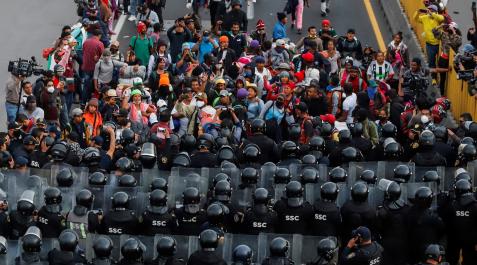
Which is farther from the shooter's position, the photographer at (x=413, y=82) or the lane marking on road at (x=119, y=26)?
the lane marking on road at (x=119, y=26)

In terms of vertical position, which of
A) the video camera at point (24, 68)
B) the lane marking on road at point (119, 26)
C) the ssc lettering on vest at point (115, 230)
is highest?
the lane marking on road at point (119, 26)

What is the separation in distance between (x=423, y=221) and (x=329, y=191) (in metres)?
1.18

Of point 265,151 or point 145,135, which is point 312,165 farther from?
point 145,135

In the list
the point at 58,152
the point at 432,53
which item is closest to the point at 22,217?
the point at 58,152

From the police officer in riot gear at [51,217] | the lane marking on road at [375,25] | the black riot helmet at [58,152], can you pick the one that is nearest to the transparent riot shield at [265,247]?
the police officer in riot gear at [51,217]

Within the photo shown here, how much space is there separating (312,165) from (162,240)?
3.24 m

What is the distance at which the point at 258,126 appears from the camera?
1825cm

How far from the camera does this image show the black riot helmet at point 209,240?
1424cm

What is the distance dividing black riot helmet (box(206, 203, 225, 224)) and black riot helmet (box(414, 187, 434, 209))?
92.7 inches

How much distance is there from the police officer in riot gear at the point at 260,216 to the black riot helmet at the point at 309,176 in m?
0.85

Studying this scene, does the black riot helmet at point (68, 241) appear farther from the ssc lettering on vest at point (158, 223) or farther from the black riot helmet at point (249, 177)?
the black riot helmet at point (249, 177)

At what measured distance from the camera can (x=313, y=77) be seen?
71.8 ft

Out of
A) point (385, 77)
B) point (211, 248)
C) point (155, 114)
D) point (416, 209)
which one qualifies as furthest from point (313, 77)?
point (211, 248)

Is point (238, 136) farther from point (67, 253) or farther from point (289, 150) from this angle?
point (67, 253)
